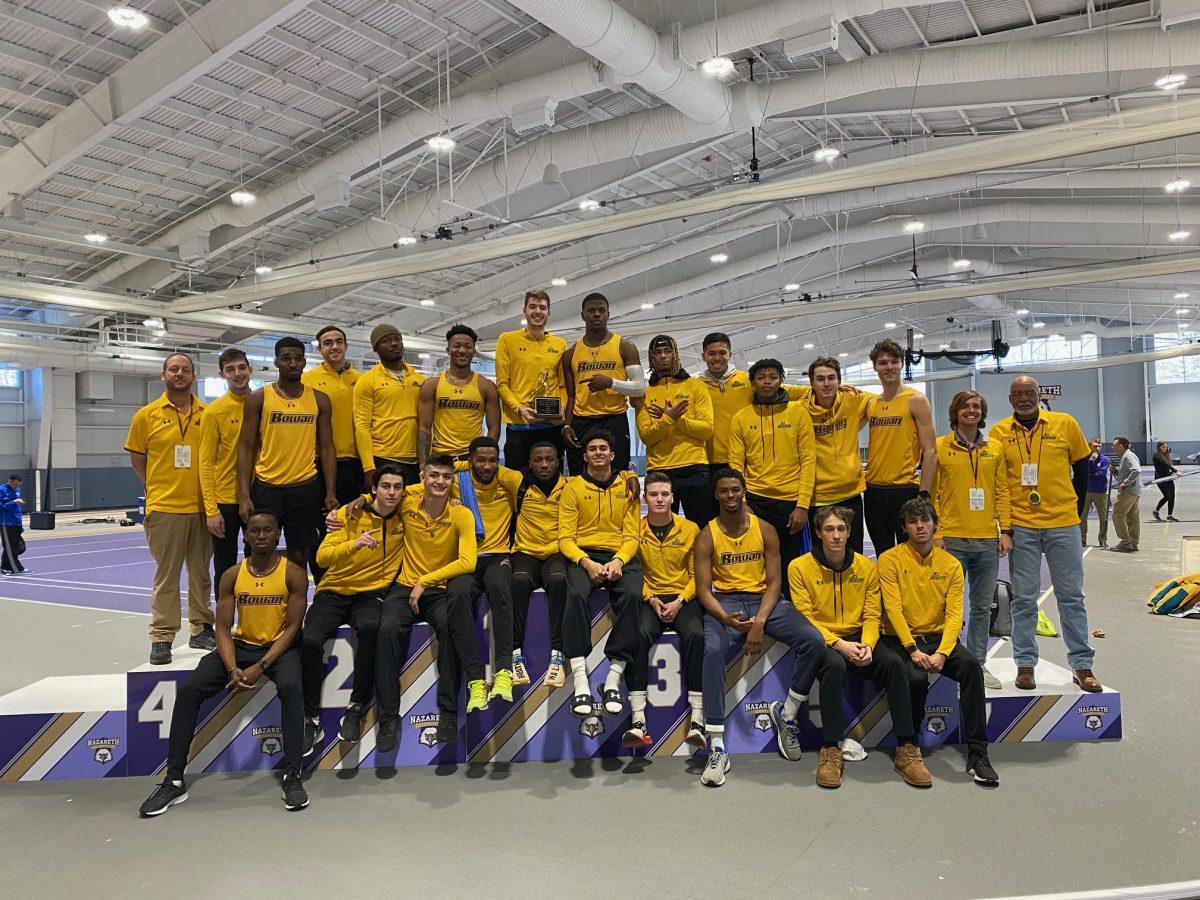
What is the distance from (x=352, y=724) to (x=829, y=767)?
8.37ft

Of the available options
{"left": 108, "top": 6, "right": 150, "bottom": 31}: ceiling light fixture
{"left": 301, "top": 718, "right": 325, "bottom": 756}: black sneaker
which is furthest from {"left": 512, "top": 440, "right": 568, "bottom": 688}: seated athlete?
{"left": 108, "top": 6, "right": 150, "bottom": 31}: ceiling light fixture

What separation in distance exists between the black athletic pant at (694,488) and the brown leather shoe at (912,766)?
6.09 feet

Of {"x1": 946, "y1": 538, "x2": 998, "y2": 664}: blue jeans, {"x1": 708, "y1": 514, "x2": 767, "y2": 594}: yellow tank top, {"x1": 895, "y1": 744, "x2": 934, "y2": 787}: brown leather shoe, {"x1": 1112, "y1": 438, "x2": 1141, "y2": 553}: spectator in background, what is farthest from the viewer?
{"x1": 1112, "y1": 438, "x2": 1141, "y2": 553}: spectator in background

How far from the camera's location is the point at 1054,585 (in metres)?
5.05

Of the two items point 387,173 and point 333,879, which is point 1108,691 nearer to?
point 333,879

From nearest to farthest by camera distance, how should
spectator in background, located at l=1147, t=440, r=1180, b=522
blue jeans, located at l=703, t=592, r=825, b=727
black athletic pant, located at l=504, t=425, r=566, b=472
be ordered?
blue jeans, located at l=703, t=592, r=825, b=727, black athletic pant, located at l=504, t=425, r=566, b=472, spectator in background, located at l=1147, t=440, r=1180, b=522

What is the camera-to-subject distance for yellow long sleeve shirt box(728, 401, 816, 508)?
515cm

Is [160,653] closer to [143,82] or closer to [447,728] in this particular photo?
[447,728]

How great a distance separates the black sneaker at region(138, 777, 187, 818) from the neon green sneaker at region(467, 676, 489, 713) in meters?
1.50

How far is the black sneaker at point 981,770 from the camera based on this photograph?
13.5 feet

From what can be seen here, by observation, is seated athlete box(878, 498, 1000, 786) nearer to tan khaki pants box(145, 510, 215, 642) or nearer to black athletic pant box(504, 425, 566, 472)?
black athletic pant box(504, 425, 566, 472)

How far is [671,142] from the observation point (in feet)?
41.1

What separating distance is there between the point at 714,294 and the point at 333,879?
24650mm

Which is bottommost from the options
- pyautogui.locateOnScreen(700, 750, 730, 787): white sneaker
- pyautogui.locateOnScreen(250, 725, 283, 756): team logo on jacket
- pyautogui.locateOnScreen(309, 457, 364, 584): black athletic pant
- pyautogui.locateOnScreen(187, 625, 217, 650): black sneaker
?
pyautogui.locateOnScreen(700, 750, 730, 787): white sneaker
